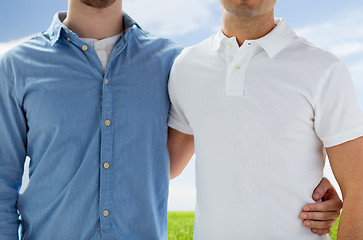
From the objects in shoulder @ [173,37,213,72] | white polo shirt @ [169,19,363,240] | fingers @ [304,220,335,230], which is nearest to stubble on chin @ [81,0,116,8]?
shoulder @ [173,37,213,72]

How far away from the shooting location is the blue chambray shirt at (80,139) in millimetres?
2314

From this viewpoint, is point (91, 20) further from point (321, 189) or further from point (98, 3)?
point (321, 189)

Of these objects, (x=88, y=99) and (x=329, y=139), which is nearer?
(x=329, y=139)

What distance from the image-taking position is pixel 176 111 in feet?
8.15

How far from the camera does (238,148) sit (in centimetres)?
211

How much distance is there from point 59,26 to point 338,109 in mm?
1402

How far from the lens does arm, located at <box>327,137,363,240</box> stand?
1.97 m

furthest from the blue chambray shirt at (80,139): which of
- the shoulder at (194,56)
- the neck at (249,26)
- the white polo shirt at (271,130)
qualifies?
the neck at (249,26)

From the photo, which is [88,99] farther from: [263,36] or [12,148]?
[263,36]

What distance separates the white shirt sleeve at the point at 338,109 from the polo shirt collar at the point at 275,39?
26 centimetres

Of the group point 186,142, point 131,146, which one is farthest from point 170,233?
point 131,146

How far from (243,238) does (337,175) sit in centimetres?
49

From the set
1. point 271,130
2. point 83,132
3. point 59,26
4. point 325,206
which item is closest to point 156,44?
point 59,26

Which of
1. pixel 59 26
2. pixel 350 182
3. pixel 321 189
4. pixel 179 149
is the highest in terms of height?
pixel 59 26
